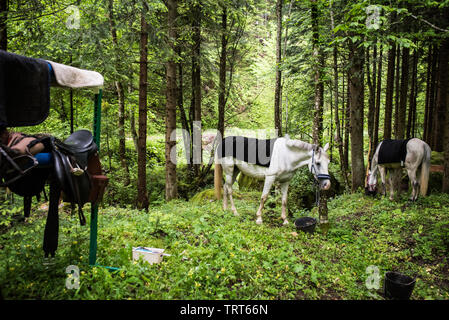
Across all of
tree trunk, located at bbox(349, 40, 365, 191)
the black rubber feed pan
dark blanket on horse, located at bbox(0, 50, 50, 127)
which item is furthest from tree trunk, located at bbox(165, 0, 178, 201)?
dark blanket on horse, located at bbox(0, 50, 50, 127)

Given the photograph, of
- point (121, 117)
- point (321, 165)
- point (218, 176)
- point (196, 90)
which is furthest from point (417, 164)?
point (121, 117)

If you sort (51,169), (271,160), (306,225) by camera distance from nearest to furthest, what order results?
→ (51,169) → (306,225) → (271,160)

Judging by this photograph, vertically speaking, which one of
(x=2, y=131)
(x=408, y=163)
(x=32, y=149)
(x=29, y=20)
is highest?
(x=29, y=20)

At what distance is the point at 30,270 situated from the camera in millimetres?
3184

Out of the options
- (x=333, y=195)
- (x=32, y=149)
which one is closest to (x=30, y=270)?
(x=32, y=149)

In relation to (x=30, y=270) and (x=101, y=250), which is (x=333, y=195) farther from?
(x=30, y=270)

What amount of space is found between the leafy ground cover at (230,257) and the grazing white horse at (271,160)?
112 cm

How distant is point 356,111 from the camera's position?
10141 millimetres

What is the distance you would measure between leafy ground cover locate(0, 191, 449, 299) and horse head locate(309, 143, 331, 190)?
1243 mm

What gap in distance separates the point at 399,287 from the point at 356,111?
7858 millimetres

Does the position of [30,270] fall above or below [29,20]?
below

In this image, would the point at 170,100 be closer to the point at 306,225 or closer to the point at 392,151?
the point at 306,225
